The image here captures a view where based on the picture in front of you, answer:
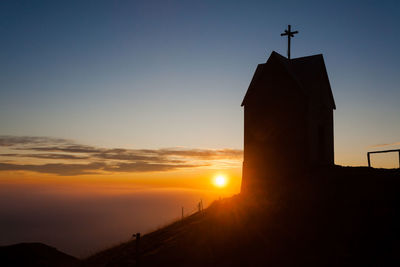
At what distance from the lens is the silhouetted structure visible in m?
22.5

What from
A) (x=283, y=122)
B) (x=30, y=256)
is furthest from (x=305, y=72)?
(x=30, y=256)

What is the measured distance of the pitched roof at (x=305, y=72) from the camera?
2377 cm

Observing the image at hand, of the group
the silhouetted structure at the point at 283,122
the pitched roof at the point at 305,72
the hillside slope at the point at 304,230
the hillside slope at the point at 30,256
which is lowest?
the hillside slope at the point at 30,256

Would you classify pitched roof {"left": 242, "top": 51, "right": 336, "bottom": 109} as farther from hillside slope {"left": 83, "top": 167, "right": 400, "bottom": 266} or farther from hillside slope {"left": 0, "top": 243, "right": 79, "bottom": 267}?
hillside slope {"left": 0, "top": 243, "right": 79, "bottom": 267}

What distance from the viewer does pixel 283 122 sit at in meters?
23.0

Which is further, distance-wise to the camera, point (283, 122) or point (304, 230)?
point (283, 122)

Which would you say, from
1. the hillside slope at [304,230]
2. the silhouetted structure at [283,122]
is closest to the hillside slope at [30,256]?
the hillside slope at [304,230]

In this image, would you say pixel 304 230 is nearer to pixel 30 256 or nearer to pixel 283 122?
pixel 283 122

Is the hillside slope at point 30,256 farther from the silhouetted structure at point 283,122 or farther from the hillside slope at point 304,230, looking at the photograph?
the silhouetted structure at point 283,122

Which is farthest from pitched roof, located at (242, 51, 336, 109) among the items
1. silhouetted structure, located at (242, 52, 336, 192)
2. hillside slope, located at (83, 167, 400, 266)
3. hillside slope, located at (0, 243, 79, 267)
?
hillside slope, located at (0, 243, 79, 267)

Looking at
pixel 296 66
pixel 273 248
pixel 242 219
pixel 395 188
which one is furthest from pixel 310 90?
pixel 273 248

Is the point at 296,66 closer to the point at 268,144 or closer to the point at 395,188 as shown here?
the point at 268,144

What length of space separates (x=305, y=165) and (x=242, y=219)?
637 cm

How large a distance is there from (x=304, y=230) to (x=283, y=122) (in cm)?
863
